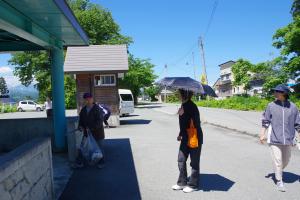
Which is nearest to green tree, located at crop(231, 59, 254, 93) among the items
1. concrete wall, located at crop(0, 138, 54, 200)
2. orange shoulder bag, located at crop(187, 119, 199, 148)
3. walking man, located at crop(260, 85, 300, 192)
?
walking man, located at crop(260, 85, 300, 192)

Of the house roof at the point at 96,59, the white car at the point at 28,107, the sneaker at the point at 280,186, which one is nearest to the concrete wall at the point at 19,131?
the sneaker at the point at 280,186

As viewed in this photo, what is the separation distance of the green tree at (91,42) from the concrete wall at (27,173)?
150 ft

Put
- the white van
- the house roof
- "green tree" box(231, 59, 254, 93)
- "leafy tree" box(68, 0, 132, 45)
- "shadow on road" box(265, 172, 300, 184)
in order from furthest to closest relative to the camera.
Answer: "green tree" box(231, 59, 254, 93), "leafy tree" box(68, 0, 132, 45), the white van, the house roof, "shadow on road" box(265, 172, 300, 184)

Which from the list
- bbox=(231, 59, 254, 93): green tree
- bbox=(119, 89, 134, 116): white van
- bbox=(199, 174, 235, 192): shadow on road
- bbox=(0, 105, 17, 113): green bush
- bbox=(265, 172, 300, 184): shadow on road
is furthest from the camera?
bbox=(231, 59, 254, 93): green tree

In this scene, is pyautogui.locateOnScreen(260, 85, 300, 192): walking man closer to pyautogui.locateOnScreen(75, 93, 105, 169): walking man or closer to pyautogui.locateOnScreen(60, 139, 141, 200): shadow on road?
pyautogui.locateOnScreen(60, 139, 141, 200): shadow on road

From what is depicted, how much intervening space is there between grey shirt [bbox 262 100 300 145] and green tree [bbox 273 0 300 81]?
29925mm

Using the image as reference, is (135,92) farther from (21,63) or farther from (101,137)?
(101,137)

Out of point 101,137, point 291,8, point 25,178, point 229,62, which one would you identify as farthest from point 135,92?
point 25,178

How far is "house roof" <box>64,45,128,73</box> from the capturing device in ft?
65.4

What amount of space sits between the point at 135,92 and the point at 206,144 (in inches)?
1948

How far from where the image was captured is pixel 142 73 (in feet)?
183

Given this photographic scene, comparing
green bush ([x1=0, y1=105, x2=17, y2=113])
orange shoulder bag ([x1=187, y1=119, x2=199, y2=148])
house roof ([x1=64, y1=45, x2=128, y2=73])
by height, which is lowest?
green bush ([x1=0, y1=105, x2=17, y2=113])

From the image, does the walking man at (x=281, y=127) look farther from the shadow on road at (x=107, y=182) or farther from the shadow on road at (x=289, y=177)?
the shadow on road at (x=107, y=182)

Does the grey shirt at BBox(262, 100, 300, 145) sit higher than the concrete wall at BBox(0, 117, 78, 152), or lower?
higher
